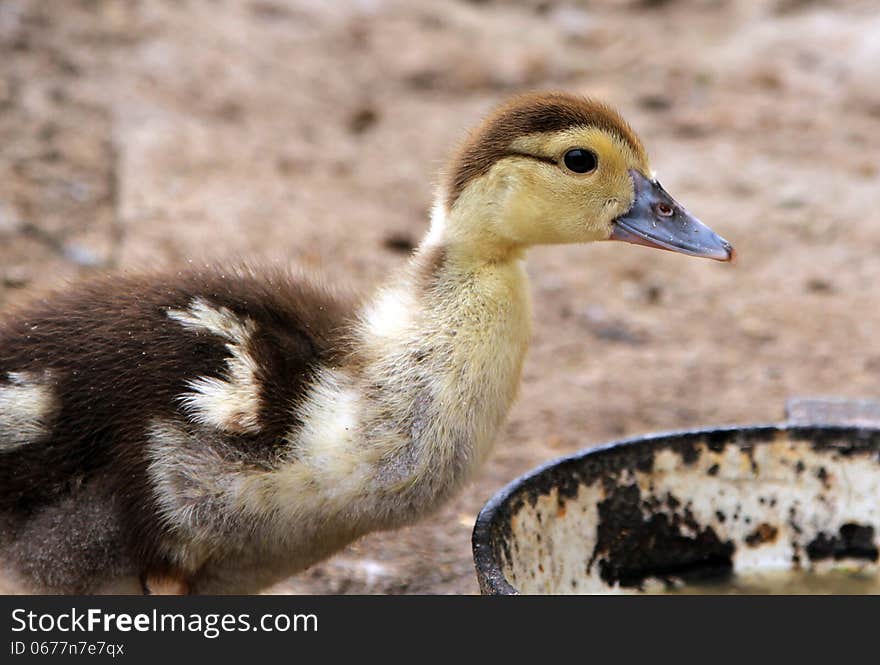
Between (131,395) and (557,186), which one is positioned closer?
(131,395)

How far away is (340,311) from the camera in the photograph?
256cm

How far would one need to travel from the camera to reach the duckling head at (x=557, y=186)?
8.45 ft

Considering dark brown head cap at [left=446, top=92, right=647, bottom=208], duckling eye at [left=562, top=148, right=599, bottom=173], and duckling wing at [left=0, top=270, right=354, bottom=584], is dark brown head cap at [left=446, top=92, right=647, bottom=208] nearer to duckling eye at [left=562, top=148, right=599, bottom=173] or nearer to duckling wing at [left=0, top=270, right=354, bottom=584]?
duckling eye at [left=562, top=148, right=599, bottom=173]

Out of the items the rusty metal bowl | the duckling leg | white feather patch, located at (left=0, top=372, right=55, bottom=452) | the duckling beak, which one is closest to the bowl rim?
the rusty metal bowl

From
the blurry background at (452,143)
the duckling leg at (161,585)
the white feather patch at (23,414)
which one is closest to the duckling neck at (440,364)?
the duckling leg at (161,585)

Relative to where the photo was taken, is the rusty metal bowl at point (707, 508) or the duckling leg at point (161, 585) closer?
the duckling leg at point (161, 585)

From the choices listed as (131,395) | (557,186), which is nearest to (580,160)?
(557,186)

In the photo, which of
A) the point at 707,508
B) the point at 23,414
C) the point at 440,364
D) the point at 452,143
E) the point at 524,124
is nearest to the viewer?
the point at 23,414

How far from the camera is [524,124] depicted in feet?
8.47

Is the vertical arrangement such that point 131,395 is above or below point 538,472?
below

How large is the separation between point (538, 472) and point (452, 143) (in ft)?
3.14

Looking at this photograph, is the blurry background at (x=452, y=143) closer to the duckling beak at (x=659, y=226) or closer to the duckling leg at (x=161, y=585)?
the duckling leg at (x=161, y=585)

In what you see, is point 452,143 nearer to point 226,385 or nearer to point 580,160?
point 580,160
